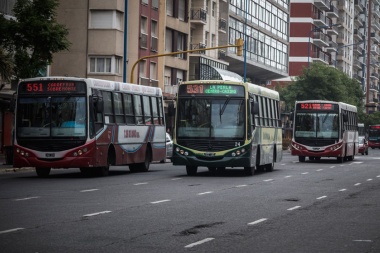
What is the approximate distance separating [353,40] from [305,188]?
132 meters

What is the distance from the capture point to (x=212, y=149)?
97.4 ft

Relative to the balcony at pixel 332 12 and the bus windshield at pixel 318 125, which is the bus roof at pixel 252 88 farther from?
the balcony at pixel 332 12

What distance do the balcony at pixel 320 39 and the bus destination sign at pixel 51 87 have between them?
93.9m

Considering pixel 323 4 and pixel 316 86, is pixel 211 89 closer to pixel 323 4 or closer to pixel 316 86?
pixel 316 86

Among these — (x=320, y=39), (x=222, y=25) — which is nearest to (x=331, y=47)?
(x=320, y=39)

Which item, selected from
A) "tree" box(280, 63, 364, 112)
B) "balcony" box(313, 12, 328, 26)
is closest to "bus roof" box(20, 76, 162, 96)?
"tree" box(280, 63, 364, 112)

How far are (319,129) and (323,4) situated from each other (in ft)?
248

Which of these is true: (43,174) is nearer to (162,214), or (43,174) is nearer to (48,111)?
(48,111)

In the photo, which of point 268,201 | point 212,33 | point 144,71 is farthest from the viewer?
point 212,33

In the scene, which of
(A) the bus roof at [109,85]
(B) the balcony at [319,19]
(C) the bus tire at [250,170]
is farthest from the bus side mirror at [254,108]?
(B) the balcony at [319,19]

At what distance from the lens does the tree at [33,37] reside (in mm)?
34312

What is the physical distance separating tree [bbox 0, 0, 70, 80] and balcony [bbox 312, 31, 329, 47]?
285ft

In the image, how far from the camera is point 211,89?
3042 centimetres

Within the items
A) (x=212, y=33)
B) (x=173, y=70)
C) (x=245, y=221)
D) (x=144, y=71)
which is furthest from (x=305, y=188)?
(x=212, y=33)
